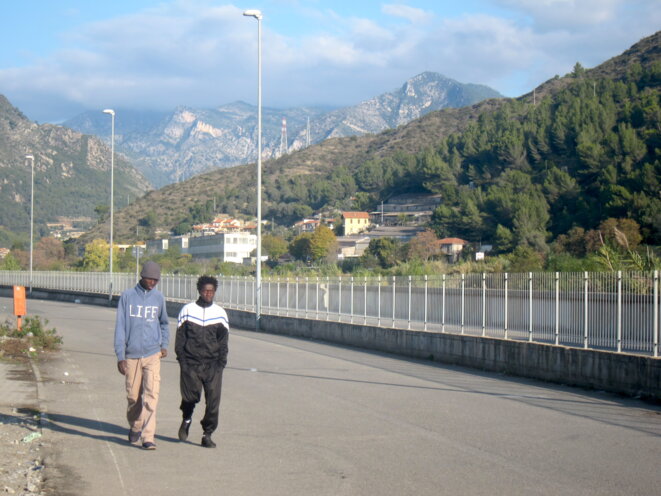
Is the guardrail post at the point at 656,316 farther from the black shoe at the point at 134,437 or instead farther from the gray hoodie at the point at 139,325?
the black shoe at the point at 134,437

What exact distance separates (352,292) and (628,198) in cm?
3919

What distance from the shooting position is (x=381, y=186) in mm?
132750

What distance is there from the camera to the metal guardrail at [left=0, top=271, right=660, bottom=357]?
13750mm

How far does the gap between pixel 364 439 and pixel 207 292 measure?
2.44 metres

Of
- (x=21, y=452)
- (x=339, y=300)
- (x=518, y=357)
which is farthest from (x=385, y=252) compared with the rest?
(x=21, y=452)

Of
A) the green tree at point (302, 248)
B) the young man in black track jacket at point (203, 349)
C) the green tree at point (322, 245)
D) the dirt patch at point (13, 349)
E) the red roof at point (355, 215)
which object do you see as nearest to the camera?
the young man in black track jacket at point (203, 349)

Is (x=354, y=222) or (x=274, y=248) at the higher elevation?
(x=354, y=222)

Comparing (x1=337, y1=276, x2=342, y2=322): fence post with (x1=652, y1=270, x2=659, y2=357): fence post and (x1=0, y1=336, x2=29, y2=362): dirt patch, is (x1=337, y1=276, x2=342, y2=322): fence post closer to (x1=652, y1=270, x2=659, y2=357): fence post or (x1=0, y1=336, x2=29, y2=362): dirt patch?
(x1=0, y1=336, x2=29, y2=362): dirt patch

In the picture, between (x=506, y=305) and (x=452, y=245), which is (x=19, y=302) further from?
(x=452, y=245)

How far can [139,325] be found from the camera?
8.44m

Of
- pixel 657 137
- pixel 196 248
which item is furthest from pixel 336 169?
pixel 657 137

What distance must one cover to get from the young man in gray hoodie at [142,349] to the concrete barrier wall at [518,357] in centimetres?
787

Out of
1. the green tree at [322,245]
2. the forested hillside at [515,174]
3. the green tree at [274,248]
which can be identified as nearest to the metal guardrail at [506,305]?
the forested hillside at [515,174]

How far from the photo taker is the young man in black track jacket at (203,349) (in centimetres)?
822
